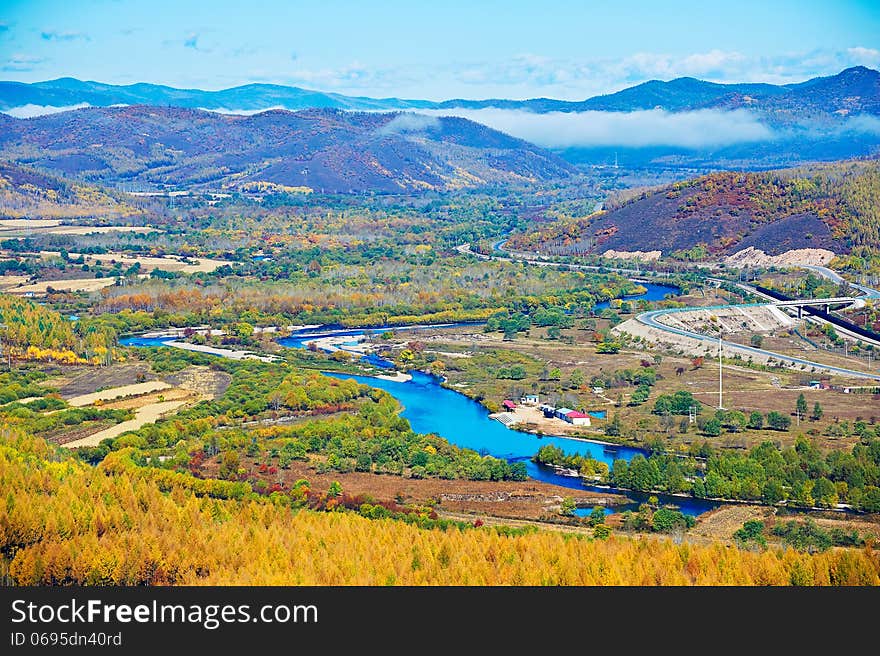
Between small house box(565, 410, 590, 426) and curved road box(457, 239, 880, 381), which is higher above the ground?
small house box(565, 410, 590, 426)

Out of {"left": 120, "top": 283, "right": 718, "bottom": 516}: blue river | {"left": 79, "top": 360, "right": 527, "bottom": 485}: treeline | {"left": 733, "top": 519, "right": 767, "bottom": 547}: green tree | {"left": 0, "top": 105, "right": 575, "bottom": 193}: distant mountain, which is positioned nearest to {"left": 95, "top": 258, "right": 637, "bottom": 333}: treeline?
{"left": 120, "top": 283, "right": 718, "bottom": 516}: blue river

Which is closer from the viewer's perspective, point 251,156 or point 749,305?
point 749,305

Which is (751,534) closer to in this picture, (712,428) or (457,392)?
(712,428)

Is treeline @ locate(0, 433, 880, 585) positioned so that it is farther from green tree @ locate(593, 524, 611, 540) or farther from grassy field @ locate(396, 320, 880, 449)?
grassy field @ locate(396, 320, 880, 449)

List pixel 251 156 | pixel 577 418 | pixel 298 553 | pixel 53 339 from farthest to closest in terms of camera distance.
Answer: pixel 251 156
pixel 53 339
pixel 577 418
pixel 298 553

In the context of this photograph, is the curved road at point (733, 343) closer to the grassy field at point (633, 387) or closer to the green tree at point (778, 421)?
the grassy field at point (633, 387)

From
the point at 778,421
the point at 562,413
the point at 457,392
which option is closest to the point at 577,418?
the point at 562,413
